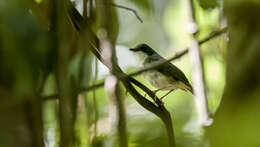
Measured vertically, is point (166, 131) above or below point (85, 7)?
below

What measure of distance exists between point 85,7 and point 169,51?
0.67ft

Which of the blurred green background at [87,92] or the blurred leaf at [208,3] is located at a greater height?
the blurred leaf at [208,3]

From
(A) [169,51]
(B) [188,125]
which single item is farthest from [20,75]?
(A) [169,51]

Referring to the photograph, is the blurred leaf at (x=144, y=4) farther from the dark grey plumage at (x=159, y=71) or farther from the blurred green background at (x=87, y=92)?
the dark grey plumage at (x=159, y=71)

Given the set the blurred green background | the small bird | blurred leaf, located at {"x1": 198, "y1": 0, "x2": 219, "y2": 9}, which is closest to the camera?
the blurred green background

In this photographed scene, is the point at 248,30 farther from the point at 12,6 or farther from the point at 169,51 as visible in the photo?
the point at 169,51

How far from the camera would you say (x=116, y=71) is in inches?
12.3

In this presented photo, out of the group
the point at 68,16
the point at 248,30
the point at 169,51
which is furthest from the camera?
the point at 169,51

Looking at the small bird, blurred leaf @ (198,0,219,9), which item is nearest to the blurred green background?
blurred leaf @ (198,0,219,9)

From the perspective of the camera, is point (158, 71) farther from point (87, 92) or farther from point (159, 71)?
point (87, 92)

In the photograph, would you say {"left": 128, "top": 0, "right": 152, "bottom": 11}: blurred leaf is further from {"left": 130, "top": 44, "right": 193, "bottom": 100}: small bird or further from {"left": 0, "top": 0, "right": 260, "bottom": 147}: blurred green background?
{"left": 130, "top": 44, "right": 193, "bottom": 100}: small bird

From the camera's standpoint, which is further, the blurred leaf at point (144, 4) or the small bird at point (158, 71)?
the small bird at point (158, 71)

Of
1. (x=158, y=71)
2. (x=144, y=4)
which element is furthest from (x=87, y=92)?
(x=158, y=71)

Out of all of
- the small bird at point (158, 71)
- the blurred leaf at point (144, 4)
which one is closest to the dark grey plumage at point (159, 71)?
the small bird at point (158, 71)
